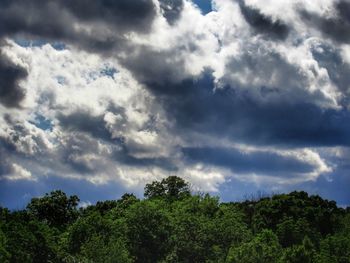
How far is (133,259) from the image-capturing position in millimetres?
92875

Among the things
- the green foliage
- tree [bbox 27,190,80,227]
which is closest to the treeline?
the green foliage

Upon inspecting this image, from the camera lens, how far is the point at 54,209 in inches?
5674

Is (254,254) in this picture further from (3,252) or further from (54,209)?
(54,209)

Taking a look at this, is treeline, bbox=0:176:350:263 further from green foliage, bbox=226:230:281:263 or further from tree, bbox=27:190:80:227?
tree, bbox=27:190:80:227

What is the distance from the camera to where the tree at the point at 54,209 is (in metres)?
144

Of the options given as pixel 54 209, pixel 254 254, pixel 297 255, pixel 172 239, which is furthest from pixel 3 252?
pixel 54 209

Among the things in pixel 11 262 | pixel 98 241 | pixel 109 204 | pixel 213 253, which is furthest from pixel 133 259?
pixel 109 204

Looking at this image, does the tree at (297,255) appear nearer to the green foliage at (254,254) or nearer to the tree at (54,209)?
the green foliage at (254,254)

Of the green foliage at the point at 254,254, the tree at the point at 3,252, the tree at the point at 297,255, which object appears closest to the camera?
the green foliage at the point at 254,254

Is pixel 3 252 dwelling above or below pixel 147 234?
below

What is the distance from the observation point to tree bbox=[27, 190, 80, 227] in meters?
144

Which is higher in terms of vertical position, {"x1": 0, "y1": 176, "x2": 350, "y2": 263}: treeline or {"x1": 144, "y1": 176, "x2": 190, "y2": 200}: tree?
{"x1": 144, "y1": 176, "x2": 190, "y2": 200}: tree

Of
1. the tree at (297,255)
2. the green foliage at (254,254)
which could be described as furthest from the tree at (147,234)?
the tree at (297,255)

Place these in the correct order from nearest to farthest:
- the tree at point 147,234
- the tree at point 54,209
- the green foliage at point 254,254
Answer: the green foliage at point 254,254 → the tree at point 147,234 → the tree at point 54,209
